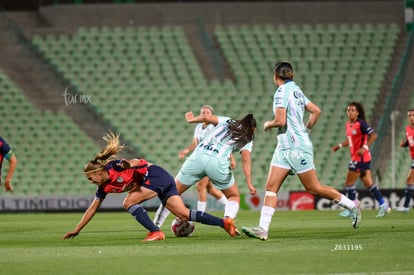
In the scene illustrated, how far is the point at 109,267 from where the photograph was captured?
29.4 feet

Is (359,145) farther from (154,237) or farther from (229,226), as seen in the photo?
(154,237)

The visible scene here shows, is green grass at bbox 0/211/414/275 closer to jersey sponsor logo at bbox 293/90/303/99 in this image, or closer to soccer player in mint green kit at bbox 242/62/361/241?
soccer player in mint green kit at bbox 242/62/361/241

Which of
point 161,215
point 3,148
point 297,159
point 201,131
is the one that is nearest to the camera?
point 297,159

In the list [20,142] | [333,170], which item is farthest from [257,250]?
[20,142]

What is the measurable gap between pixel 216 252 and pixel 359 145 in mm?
10175

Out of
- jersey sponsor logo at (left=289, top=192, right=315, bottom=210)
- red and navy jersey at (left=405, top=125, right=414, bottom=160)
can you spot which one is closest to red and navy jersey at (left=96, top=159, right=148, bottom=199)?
red and navy jersey at (left=405, top=125, right=414, bottom=160)

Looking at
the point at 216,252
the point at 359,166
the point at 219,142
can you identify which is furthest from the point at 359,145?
the point at 216,252

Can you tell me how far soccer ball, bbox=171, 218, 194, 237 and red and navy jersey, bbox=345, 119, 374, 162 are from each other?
734 cm

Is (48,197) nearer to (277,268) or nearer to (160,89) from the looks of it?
(160,89)

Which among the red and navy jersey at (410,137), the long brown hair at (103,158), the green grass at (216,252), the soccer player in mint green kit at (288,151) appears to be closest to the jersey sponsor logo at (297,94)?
the soccer player in mint green kit at (288,151)

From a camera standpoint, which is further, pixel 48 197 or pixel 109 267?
pixel 48 197

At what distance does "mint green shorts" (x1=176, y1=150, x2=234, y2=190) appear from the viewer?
13.2 metres

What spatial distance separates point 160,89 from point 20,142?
497cm

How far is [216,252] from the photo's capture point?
1036cm
